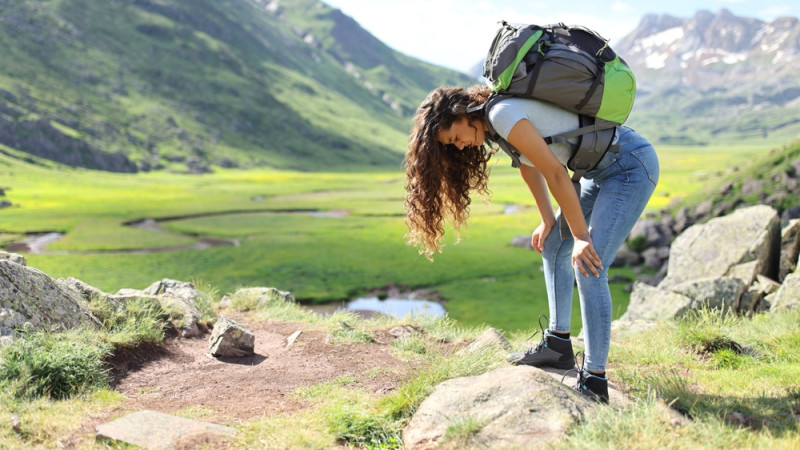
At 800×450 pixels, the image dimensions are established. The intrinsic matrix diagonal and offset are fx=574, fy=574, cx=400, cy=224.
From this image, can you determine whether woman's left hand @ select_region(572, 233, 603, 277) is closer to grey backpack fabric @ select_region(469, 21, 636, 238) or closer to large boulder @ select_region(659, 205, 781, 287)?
grey backpack fabric @ select_region(469, 21, 636, 238)

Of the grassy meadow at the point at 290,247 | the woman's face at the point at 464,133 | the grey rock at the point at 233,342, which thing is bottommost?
the grassy meadow at the point at 290,247

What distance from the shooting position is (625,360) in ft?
25.0

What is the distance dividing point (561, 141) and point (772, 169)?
137 ft

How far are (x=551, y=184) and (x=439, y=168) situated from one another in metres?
1.14

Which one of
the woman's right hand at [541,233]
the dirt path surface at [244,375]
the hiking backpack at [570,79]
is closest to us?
the hiking backpack at [570,79]


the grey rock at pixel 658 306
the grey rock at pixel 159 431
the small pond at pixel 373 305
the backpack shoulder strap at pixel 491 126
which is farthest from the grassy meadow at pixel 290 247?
the backpack shoulder strap at pixel 491 126

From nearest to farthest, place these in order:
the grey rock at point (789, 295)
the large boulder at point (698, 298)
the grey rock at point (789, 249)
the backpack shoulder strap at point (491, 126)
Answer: the backpack shoulder strap at point (491, 126)
the grey rock at point (789, 295)
the large boulder at point (698, 298)
the grey rock at point (789, 249)

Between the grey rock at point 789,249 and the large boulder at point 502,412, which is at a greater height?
the grey rock at point 789,249

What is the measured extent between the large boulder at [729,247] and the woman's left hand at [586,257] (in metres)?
11.9

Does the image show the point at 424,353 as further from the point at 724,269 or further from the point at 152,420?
the point at 724,269

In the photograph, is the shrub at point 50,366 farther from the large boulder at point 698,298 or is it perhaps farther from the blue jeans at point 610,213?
the large boulder at point 698,298

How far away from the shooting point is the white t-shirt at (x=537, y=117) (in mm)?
4719

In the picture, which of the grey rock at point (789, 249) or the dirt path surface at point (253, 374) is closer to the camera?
the dirt path surface at point (253, 374)

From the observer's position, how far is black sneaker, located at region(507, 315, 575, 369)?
20.4 ft
